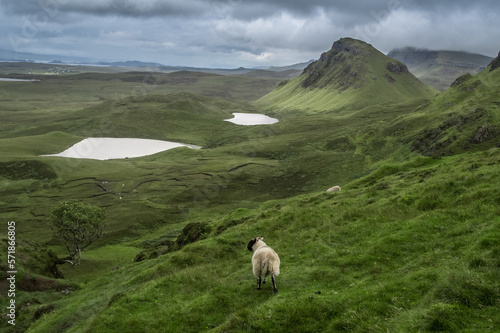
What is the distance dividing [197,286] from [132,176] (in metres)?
149

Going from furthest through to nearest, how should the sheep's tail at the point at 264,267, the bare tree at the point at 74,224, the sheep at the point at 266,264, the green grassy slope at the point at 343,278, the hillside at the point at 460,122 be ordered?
the hillside at the point at 460,122 < the bare tree at the point at 74,224 < the sheep's tail at the point at 264,267 < the sheep at the point at 266,264 < the green grassy slope at the point at 343,278

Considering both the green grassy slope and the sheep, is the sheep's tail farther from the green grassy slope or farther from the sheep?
the green grassy slope

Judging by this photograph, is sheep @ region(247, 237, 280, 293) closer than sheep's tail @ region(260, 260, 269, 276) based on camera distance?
Yes

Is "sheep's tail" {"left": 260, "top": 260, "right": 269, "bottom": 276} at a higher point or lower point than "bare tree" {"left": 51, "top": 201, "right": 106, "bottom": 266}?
higher

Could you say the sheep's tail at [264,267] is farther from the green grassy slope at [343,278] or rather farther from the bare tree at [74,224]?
the bare tree at [74,224]

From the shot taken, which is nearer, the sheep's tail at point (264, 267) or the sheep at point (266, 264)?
the sheep at point (266, 264)

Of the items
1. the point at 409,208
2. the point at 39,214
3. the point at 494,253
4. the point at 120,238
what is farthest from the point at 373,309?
the point at 39,214

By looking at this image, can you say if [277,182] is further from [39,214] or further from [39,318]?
[39,318]

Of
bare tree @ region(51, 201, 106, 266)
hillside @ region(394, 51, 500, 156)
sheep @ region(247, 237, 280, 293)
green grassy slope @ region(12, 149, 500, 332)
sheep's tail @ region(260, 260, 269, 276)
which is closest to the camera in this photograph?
green grassy slope @ region(12, 149, 500, 332)

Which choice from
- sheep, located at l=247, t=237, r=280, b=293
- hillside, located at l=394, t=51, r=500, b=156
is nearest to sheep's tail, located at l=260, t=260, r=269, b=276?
sheep, located at l=247, t=237, r=280, b=293

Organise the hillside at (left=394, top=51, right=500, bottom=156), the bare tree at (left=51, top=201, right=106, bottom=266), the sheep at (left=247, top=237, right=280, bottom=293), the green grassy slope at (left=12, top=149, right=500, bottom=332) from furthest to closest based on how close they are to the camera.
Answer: the hillside at (left=394, top=51, right=500, bottom=156) < the bare tree at (left=51, top=201, right=106, bottom=266) < the sheep at (left=247, top=237, right=280, bottom=293) < the green grassy slope at (left=12, top=149, right=500, bottom=332)

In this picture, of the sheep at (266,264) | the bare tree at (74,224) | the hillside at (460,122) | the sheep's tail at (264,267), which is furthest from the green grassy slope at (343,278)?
the hillside at (460,122)

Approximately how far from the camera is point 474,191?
26844mm


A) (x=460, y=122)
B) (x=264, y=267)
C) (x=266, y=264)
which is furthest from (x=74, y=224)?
(x=460, y=122)
